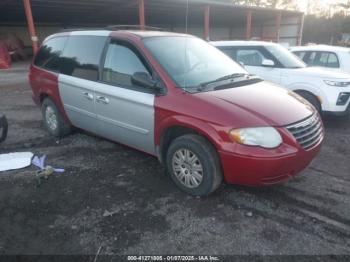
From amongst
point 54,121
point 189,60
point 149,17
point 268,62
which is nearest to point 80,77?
point 54,121

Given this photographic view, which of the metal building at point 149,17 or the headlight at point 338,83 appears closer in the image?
the headlight at point 338,83

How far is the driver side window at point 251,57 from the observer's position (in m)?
6.73

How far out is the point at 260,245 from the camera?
8.64ft

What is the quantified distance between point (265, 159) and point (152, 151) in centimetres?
150

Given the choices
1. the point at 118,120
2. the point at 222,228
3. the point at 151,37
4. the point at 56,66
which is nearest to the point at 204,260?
the point at 222,228

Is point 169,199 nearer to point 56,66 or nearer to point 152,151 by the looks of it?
point 152,151

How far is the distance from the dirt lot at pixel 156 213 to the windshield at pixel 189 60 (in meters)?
1.35

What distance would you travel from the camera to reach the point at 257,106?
3111 mm

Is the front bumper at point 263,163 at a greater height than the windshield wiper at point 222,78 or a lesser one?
lesser

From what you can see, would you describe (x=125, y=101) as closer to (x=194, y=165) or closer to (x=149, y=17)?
(x=194, y=165)

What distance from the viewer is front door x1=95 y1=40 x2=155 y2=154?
358 centimetres

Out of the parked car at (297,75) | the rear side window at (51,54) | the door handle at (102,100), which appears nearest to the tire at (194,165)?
the door handle at (102,100)

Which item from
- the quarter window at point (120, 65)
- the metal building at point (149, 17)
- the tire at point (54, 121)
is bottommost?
the tire at point (54, 121)

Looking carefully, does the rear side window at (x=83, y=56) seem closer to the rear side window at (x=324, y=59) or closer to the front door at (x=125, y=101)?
the front door at (x=125, y=101)
